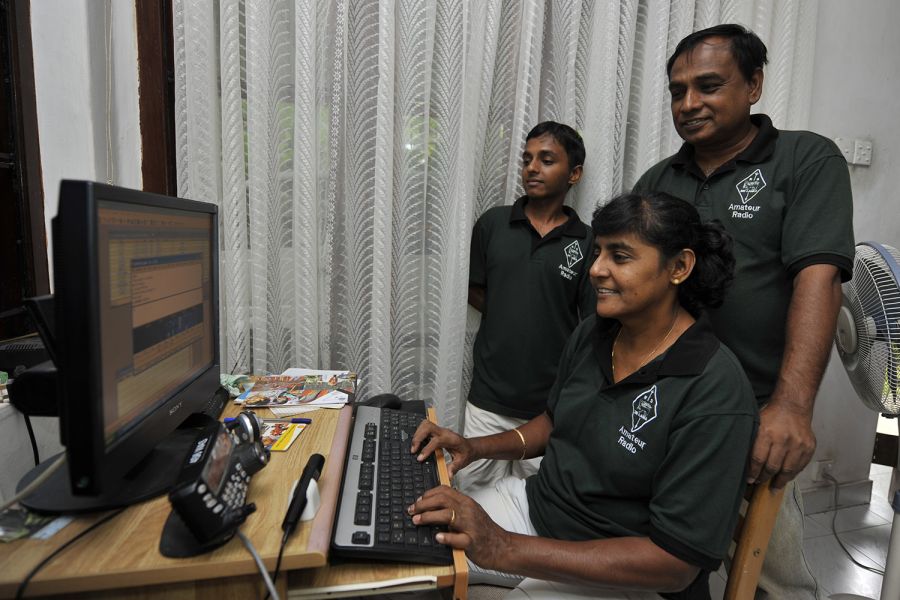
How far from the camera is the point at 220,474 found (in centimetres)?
68

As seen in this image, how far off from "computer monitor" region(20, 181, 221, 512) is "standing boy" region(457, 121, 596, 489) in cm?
89

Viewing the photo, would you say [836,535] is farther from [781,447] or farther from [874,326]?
[781,447]

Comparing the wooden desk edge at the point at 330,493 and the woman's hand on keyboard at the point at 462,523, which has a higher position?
the wooden desk edge at the point at 330,493

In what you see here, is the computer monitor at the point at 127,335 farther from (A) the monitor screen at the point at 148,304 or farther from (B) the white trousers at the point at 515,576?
(B) the white trousers at the point at 515,576

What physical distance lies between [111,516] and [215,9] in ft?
4.42

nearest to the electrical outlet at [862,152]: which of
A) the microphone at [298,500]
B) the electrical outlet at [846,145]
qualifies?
the electrical outlet at [846,145]

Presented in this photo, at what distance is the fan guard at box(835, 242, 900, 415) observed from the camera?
3.58ft

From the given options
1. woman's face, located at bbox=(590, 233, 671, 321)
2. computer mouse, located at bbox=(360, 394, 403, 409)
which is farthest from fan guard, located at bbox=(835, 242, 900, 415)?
computer mouse, located at bbox=(360, 394, 403, 409)

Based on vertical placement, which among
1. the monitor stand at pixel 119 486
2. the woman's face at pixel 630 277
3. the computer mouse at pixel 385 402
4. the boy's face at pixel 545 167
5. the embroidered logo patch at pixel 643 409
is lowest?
the computer mouse at pixel 385 402

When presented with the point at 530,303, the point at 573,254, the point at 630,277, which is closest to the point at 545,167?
the point at 573,254

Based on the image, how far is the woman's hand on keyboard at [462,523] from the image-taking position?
75 centimetres

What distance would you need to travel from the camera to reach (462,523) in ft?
2.50

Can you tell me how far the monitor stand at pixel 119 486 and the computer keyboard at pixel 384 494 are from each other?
9.7 inches

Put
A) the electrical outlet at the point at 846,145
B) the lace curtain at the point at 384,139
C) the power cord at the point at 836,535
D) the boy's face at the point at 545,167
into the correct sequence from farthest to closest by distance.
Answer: the electrical outlet at the point at 846,145 < the power cord at the point at 836,535 < the boy's face at the point at 545,167 < the lace curtain at the point at 384,139
